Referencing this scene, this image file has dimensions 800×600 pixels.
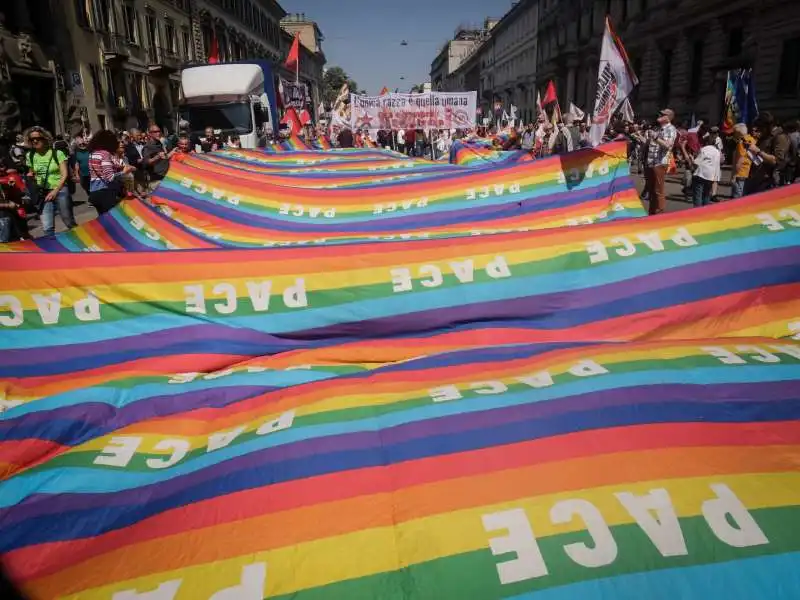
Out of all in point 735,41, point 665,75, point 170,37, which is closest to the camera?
point 735,41

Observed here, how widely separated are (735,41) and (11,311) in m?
33.3

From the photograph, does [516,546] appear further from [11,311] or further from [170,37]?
[170,37]

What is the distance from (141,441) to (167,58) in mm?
35726

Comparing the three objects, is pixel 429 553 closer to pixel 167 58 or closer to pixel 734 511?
pixel 734 511

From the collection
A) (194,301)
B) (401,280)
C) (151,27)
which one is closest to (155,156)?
(194,301)

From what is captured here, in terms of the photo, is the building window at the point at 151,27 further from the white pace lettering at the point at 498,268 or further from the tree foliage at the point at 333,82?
the tree foliage at the point at 333,82

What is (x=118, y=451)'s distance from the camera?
8.56 feet

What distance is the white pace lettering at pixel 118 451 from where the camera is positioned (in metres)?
2.53

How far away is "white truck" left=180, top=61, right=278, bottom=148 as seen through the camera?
17.9 m

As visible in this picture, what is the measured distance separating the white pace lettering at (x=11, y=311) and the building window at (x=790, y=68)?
29.2 metres

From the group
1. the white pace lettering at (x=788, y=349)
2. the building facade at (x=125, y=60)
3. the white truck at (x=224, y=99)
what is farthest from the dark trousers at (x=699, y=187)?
the building facade at (x=125, y=60)

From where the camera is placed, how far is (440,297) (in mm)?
3619

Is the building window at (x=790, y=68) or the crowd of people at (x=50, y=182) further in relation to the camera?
the building window at (x=790, y=68)

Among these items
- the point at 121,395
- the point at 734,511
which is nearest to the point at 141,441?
the point at 121,395
